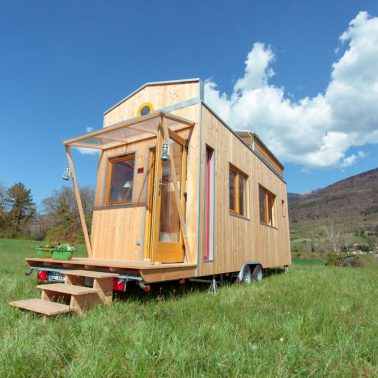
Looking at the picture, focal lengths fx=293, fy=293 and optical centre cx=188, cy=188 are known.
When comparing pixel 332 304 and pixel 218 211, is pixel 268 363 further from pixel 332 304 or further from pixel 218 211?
pixel 218 211

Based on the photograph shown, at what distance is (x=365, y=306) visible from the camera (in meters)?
3.88

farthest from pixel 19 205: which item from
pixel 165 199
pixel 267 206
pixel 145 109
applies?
pixel 165 199

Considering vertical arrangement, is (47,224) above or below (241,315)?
above

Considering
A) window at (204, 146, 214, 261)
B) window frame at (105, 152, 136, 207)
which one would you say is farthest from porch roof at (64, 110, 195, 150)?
window at (204, 146, 214, 261)

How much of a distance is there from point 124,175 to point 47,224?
27663 mm

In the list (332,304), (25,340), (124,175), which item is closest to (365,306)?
(332,304)

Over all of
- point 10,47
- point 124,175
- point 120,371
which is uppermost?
point 10,47

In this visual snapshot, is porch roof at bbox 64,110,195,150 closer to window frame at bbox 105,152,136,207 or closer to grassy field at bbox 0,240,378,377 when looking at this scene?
window frame at bbox 105,152,136,207

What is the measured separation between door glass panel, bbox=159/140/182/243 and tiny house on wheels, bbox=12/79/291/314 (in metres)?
0.02

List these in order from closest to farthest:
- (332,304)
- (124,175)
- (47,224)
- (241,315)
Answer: (241,315)
(332,304)
(124,175)
(47,224)

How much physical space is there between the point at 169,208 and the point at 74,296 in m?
2.18

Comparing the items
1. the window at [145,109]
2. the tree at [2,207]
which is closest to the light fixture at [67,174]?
the window at [145,109]

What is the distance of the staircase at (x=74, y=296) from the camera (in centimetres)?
286

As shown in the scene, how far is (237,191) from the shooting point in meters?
6.34
